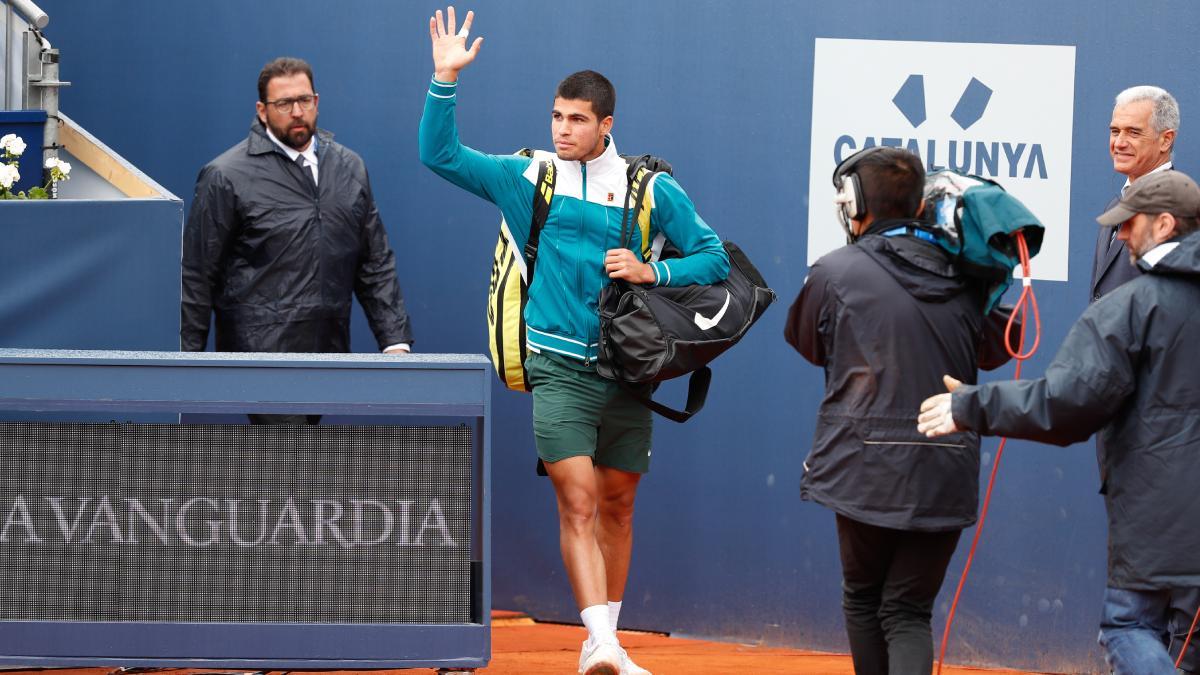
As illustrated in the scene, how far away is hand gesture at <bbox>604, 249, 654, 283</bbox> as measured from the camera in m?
5.36

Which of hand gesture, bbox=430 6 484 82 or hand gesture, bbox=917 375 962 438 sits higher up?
hand gesture, bbox=430 6 484 82

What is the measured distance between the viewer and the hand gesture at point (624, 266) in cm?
536

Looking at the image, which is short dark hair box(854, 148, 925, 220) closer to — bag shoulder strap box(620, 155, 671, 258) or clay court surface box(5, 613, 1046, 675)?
bag shoulder strap box(620, 155, 671, 258)

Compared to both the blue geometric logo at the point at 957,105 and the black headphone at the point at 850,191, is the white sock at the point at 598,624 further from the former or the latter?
the blue geometric logo at the point at 957,105

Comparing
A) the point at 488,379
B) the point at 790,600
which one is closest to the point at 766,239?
the point at 790,600

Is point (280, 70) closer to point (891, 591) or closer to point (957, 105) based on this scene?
point (957, 105)

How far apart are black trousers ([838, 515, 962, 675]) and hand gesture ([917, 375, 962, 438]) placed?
0.37 m

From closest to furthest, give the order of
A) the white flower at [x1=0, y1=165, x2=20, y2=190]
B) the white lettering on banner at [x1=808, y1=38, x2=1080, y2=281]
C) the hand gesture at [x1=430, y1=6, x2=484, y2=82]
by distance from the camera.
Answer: the hand gesture at [x1=430, y1=6, x2=484, y2=82] → the white flower at [x1=0, y1=165, x2=20, y2=190] → the white lettering on banner at [x1=808, y1=38, x2=1080, y2=281]

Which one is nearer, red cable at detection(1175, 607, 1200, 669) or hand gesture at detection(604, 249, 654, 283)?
red cable at detection(1175, 607, 1200, 669)

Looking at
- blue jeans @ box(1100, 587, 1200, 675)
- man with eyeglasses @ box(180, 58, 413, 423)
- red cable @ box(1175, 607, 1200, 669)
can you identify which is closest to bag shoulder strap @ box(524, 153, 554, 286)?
man with eyeglasses @ box(180, 58, 413, 423)

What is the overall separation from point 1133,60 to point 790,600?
8.14ft

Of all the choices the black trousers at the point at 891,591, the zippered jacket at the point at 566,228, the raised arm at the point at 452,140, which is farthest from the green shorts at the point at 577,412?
the black trousers at the point at 891,591

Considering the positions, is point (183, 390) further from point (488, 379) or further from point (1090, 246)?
point (1090, 246)

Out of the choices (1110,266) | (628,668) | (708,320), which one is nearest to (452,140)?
(708,320)
